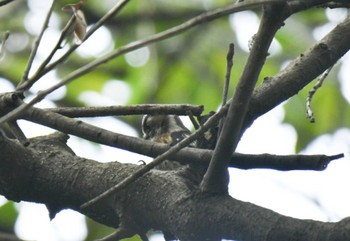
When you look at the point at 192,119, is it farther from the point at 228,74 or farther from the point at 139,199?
the point at 139,199

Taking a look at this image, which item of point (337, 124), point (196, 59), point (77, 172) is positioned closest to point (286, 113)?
point (337, 124)

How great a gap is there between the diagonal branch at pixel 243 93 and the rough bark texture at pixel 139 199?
3.4 inches

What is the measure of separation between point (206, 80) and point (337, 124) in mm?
621

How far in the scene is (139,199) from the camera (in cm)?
177

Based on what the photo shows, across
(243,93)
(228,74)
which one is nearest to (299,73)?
(228,74)

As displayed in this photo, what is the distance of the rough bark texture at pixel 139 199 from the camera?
1.57 m

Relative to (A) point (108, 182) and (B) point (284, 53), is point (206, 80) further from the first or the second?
(A) point (108, 182)

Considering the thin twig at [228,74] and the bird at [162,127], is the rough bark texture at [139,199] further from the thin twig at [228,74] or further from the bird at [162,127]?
the bird at [162,127]

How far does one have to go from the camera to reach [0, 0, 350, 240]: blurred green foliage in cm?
393

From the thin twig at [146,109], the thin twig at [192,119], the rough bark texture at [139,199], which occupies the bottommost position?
the rough bark texture at [139,199]

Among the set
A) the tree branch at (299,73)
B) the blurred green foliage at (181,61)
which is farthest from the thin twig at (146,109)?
the blurred green foliage at (181,61)

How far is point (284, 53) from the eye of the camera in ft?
13.6

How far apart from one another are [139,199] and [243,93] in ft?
1.28

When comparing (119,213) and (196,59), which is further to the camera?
(196,59)
